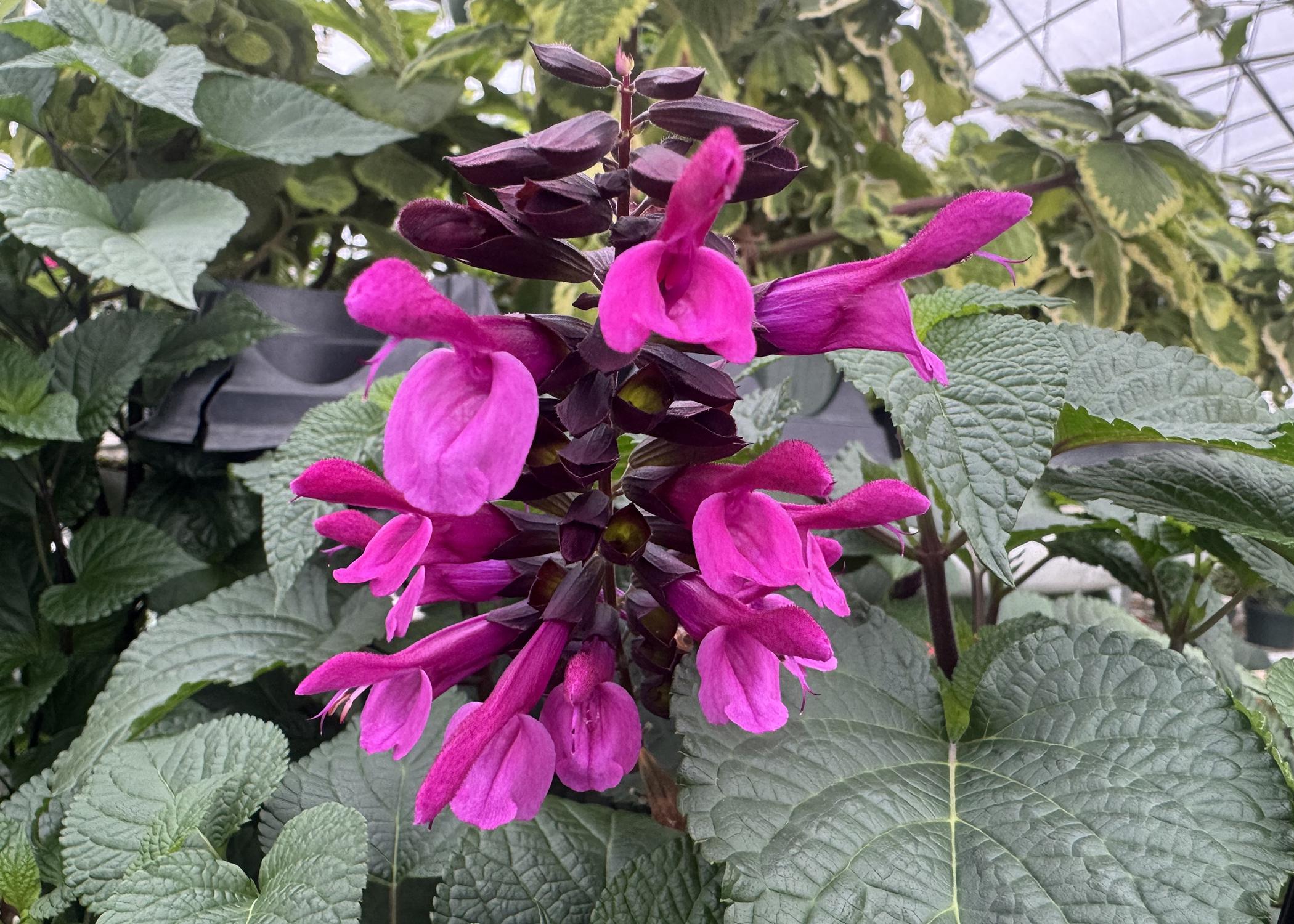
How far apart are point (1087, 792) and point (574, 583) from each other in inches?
8.6

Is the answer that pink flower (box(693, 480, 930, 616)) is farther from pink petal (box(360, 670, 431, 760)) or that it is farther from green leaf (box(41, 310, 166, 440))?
green leaf (box(41, 310, 166, 440))

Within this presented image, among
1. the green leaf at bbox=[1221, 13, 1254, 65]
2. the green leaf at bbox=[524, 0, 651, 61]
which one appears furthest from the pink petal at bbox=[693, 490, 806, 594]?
the green leaf at bbox=[1221, 13, 1254, 65]

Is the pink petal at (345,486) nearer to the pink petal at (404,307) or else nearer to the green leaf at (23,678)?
the pink petal at (404,307)

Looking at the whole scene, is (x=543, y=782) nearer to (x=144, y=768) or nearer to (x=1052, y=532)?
(x=144, y=768)

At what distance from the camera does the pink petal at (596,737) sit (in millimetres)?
310

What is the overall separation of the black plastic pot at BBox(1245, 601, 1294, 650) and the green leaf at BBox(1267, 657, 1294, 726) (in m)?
1.75

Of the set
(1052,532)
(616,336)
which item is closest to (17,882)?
(616,336)

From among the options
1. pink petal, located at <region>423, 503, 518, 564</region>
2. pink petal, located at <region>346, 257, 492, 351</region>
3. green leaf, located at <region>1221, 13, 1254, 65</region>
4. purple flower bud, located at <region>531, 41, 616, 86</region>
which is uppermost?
green leaf, located at <region>1221, 13, 1254, 65</region>

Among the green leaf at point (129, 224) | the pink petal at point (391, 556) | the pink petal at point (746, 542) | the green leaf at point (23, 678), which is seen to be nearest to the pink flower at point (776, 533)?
the pink petal at point (746, 542)

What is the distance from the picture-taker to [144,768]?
16.3 inches

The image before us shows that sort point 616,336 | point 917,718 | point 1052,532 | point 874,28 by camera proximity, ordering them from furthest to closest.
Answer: point 874,28
point 1052,532
point 917,718
point 616,336

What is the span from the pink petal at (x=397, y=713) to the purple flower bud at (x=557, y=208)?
187 millimetres

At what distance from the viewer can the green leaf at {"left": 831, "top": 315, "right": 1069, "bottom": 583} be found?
0.31 metres

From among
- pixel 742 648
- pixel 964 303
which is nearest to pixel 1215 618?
pixel 964 303
